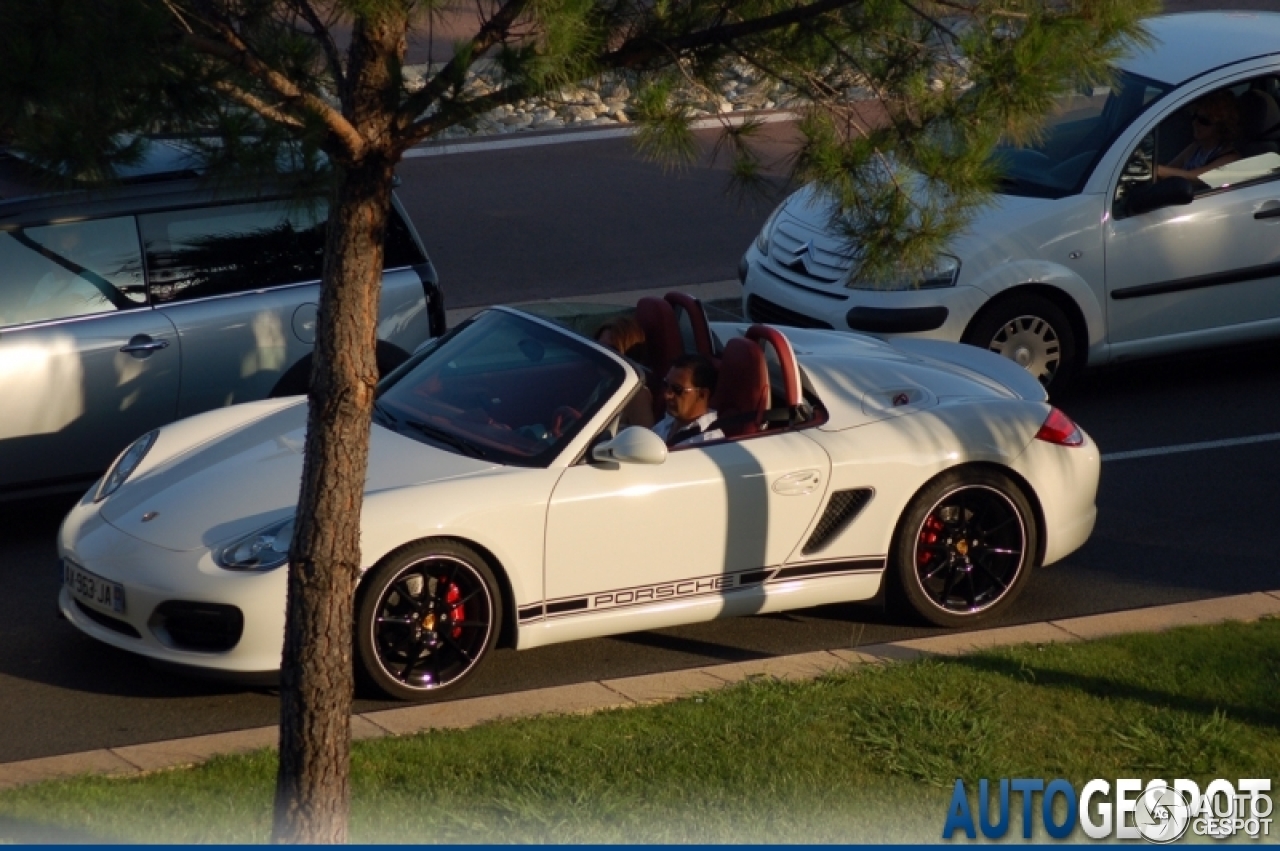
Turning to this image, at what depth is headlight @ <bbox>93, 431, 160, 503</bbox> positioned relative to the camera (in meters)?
7.09

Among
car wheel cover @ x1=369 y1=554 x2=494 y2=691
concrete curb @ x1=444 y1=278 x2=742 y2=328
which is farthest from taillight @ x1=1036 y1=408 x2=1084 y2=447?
concrete curb @ x1=444 y1=278 x2=742 y2=328

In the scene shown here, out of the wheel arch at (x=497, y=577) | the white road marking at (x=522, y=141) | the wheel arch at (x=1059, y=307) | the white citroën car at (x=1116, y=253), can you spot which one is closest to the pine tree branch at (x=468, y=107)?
the wheel arch at (x=497, y=577)

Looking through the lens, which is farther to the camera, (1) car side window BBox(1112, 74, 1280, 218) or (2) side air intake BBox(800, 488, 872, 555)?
(1) car side window BBox(1112, 74, 1280, 218)

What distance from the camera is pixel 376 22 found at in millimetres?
4125

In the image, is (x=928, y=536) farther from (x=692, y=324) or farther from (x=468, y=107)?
(x=468, y=107)

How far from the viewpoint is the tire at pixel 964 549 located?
7262 mm

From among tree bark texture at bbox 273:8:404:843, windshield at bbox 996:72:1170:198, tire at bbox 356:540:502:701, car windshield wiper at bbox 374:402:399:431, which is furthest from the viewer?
windshield at bbox 996:72:1170:198

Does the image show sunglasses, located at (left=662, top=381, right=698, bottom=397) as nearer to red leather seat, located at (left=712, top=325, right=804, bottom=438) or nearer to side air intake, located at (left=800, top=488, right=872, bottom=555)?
red leather seat, located at (left=712, top=325, right=804, bottom=438)

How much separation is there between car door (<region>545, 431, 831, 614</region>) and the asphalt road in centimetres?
40

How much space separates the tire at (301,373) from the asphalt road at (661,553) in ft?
4.35

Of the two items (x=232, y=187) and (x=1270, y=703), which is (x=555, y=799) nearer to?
(x=232, y=187)

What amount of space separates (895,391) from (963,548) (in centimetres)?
73

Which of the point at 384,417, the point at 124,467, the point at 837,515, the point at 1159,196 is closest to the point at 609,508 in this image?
the point at 837,515

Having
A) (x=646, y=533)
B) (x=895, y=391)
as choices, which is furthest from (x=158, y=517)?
(x=895, y=391)
